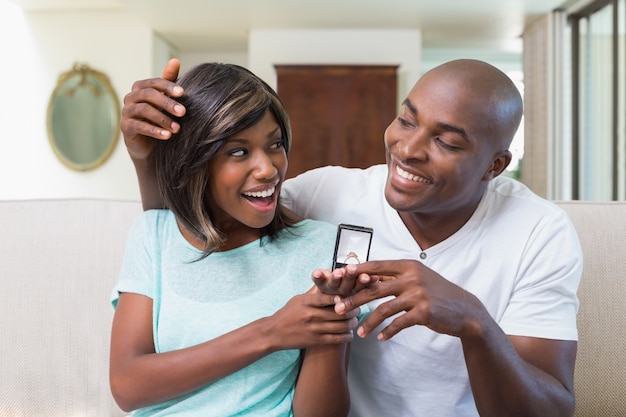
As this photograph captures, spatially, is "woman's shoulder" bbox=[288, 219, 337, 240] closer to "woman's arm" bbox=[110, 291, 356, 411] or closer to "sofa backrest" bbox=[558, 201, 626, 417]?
"woman's arm" bbox=[110, 291, 356, 411]

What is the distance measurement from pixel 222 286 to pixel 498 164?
0.66 meters

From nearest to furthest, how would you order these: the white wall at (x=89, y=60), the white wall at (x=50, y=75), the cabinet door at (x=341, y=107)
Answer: the cabinet door at (x=341, y=107) < the white wall at (x=89, y=60) < the white wall at (x=50, y=75)

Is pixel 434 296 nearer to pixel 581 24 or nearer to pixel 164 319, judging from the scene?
pixel 164 319

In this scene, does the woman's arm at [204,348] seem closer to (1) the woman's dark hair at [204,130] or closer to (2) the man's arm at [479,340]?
(2) the man's arm at [479,340]

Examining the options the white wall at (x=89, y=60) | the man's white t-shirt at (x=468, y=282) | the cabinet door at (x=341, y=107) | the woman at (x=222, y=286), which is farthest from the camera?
the white wall at (x=89, y=60)

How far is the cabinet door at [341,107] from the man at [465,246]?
665cm

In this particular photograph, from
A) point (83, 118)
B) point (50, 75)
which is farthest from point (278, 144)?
point (50, 75)

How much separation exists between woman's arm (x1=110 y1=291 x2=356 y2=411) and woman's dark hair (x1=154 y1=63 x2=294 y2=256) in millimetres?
226

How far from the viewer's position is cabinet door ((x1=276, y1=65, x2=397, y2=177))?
322 inches

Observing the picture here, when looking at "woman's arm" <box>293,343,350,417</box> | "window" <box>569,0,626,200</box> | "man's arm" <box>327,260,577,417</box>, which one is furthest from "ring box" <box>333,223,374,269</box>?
"window" <box>569,0,626,200</box>

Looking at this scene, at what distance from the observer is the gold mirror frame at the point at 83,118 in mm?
8898

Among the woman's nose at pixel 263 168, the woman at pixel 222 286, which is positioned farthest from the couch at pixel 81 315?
the woman's nose at pixel 263 168

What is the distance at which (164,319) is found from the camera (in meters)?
1.36

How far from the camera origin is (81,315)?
5.72ft
